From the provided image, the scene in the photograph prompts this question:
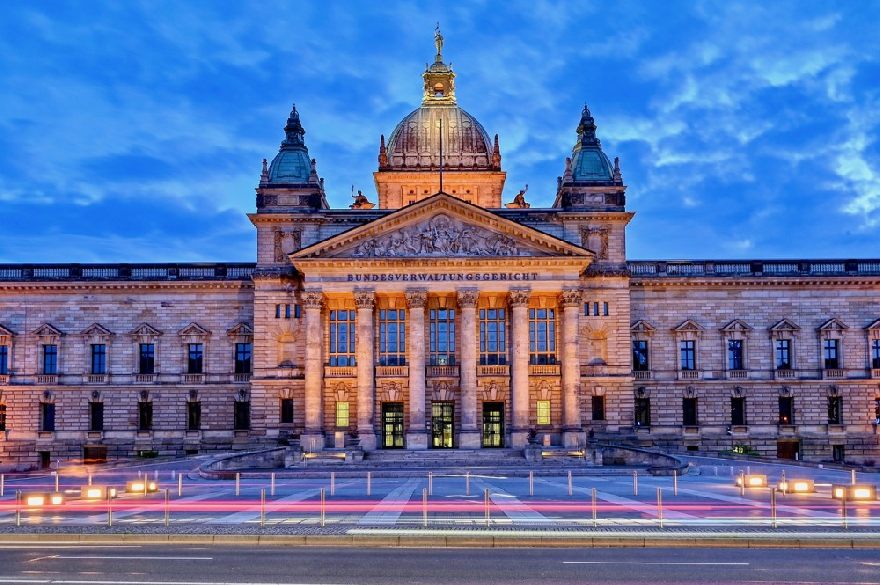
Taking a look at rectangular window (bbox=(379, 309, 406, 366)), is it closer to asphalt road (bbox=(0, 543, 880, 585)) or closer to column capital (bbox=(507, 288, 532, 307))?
column capital (bbox=(507, 288, 532, 307))

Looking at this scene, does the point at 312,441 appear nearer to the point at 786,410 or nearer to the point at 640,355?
the point at 640,355

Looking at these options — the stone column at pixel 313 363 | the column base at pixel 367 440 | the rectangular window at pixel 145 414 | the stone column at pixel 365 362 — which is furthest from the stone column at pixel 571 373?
the rectangular window at pixel 145 414

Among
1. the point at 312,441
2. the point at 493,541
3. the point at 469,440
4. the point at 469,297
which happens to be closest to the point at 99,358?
the point at 312,441

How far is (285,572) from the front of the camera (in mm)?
18844

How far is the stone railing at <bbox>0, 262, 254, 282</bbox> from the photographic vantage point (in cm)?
6731

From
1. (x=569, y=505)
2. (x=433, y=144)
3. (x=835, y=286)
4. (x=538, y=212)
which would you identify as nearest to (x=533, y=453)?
(x=538, y=212)

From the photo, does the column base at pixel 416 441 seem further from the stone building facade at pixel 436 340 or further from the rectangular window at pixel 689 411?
the rectangular window at pixel 689 411

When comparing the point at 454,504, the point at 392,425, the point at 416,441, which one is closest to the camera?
the point at 454,504

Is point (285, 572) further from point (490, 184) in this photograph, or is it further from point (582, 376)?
point (490, 184)

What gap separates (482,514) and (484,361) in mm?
34142

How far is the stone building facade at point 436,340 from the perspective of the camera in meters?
60.8

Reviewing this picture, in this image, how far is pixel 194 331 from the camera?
2633 inches

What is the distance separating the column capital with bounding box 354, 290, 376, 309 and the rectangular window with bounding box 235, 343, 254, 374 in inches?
433

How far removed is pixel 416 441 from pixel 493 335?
381 inches
